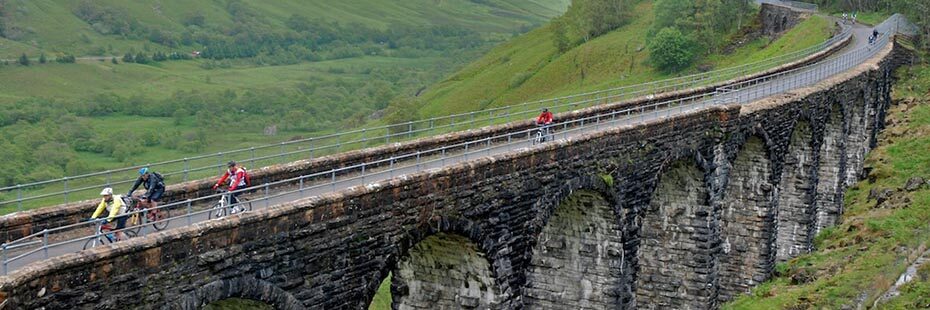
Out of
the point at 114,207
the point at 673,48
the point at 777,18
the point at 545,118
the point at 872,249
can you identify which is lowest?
the point at 872,249

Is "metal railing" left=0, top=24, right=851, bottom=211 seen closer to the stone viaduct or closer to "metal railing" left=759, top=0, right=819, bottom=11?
the stone viaduct

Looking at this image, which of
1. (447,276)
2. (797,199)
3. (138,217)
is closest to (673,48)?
(797,199)

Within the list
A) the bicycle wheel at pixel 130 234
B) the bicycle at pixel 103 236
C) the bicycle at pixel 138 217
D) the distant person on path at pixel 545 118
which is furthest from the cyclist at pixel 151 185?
the distant person on path at pixel 545 118

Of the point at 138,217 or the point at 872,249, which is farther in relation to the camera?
the point at 872,249

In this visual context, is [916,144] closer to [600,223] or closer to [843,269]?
[843,269]

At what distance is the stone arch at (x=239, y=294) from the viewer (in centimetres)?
1828

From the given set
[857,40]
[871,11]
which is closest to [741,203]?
[857,40]

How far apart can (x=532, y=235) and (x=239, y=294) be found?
1038 cm

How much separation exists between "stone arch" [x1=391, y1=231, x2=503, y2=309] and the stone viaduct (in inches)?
1.6

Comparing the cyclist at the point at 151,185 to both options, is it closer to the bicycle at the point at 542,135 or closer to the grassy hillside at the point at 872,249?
the bicycle at the point at 542,135

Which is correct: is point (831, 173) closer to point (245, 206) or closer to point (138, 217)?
point (245, 206)

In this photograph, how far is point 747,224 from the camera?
44312mm

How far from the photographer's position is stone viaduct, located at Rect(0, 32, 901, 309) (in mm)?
18031

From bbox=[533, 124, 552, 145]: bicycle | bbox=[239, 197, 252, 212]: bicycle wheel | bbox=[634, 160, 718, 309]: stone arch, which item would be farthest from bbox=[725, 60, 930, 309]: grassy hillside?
bbox=[239, 197, 252, 212]: bicycle wheel
